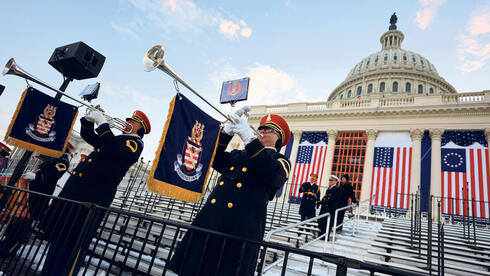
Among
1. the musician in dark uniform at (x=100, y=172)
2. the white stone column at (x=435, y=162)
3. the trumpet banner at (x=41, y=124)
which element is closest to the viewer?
the musician in dark uniform at (x=100, y=172)

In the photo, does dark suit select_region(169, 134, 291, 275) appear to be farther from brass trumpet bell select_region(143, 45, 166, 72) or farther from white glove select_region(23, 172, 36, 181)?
white glove select_region(23, 172, 36, 181)

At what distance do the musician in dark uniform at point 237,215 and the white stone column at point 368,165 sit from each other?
18805 millimetres

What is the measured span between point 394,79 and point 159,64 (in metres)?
54.7

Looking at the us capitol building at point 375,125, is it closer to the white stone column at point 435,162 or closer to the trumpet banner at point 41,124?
the white stone column at point 435,162

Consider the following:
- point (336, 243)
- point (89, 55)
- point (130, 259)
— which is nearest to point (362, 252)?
point (336, 243)

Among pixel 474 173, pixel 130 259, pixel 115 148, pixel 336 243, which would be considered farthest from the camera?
pixel 474 173

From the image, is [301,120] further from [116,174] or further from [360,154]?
[116,174]

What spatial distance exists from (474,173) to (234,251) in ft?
66.9

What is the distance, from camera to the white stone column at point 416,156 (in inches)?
698

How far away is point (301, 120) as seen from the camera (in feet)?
81.5

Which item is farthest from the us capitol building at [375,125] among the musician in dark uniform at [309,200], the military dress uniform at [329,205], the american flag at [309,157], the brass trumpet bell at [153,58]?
the brass trumpet bell at [153,58]

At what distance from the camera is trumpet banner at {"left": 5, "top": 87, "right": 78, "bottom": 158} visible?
4.60 m

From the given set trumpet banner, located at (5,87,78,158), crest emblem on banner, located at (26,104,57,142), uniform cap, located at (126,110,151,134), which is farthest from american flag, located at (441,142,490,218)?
crest emblem on banner, located at (26,104,57,142)

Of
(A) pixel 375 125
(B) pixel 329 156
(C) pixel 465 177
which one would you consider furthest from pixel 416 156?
(B) pixel 329 156
